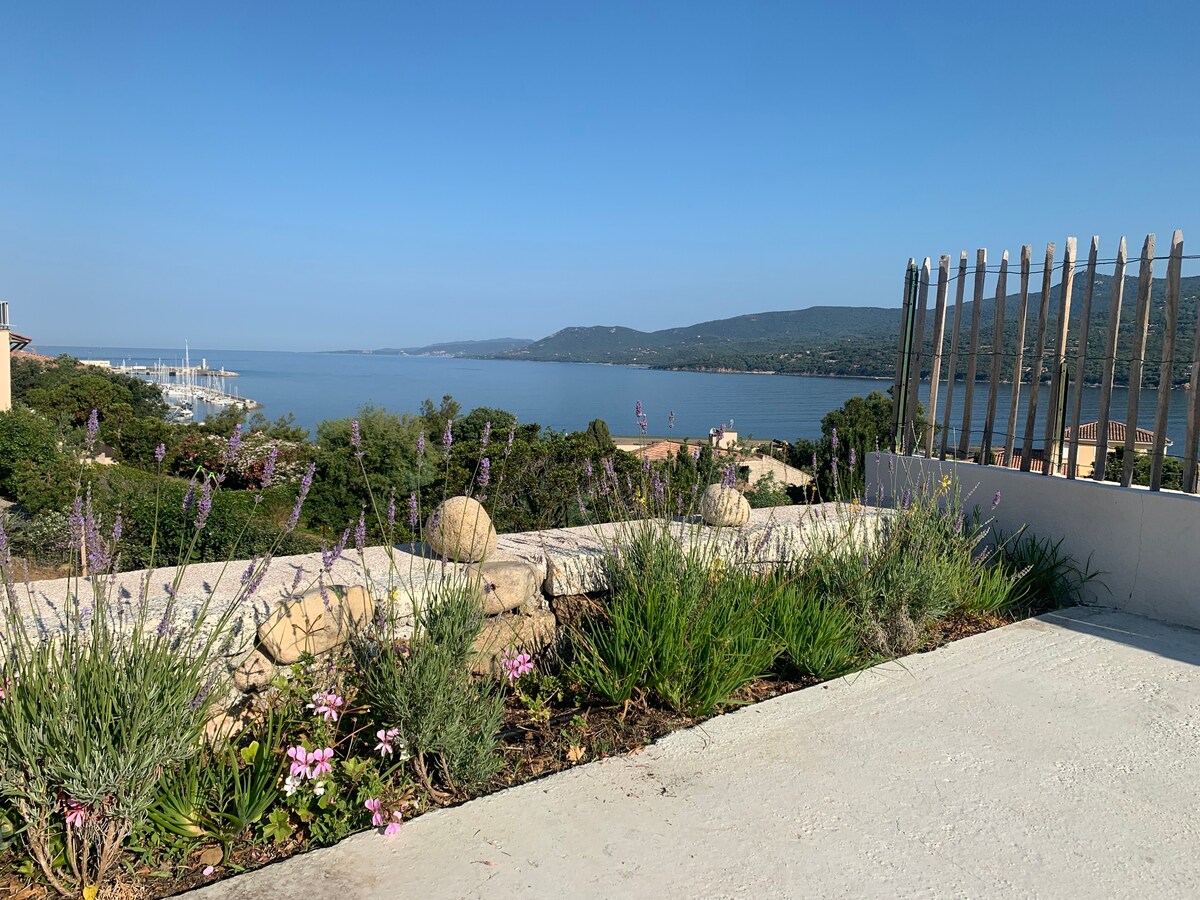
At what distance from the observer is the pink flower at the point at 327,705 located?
2.65 metres

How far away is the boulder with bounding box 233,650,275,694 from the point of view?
301 cm

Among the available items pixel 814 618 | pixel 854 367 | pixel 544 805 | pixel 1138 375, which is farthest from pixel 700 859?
pixel 854 367

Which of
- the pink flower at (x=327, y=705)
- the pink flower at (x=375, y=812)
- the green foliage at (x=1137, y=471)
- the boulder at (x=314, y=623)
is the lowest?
the pink flower at (x=375, y=812)

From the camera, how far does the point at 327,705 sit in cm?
275

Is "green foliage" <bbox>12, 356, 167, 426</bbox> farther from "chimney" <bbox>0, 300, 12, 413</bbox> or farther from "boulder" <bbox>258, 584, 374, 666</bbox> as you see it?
"boulder" <bbox>258, 584, 374, 666</bbox>

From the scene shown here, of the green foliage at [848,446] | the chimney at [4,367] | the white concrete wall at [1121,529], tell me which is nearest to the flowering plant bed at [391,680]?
the white concrete wall at [1121,529]

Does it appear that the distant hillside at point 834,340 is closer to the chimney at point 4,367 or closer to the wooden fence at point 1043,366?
the wooden fence at point 1043,366

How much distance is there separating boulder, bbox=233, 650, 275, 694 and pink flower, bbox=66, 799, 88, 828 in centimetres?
79

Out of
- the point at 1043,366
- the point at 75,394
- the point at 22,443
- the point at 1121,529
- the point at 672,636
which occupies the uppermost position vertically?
the point at 1043,366

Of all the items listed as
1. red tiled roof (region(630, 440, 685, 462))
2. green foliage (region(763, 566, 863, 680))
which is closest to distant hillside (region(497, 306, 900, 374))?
red tiled roof (region(630, 440, 685, 462))

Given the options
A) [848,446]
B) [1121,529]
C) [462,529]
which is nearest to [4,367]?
[848,446]

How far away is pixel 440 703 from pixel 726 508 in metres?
2.68

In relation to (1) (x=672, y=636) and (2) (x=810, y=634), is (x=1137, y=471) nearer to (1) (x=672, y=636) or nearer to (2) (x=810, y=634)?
(2) (x=810, y=634)

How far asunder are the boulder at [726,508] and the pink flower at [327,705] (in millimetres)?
2756
